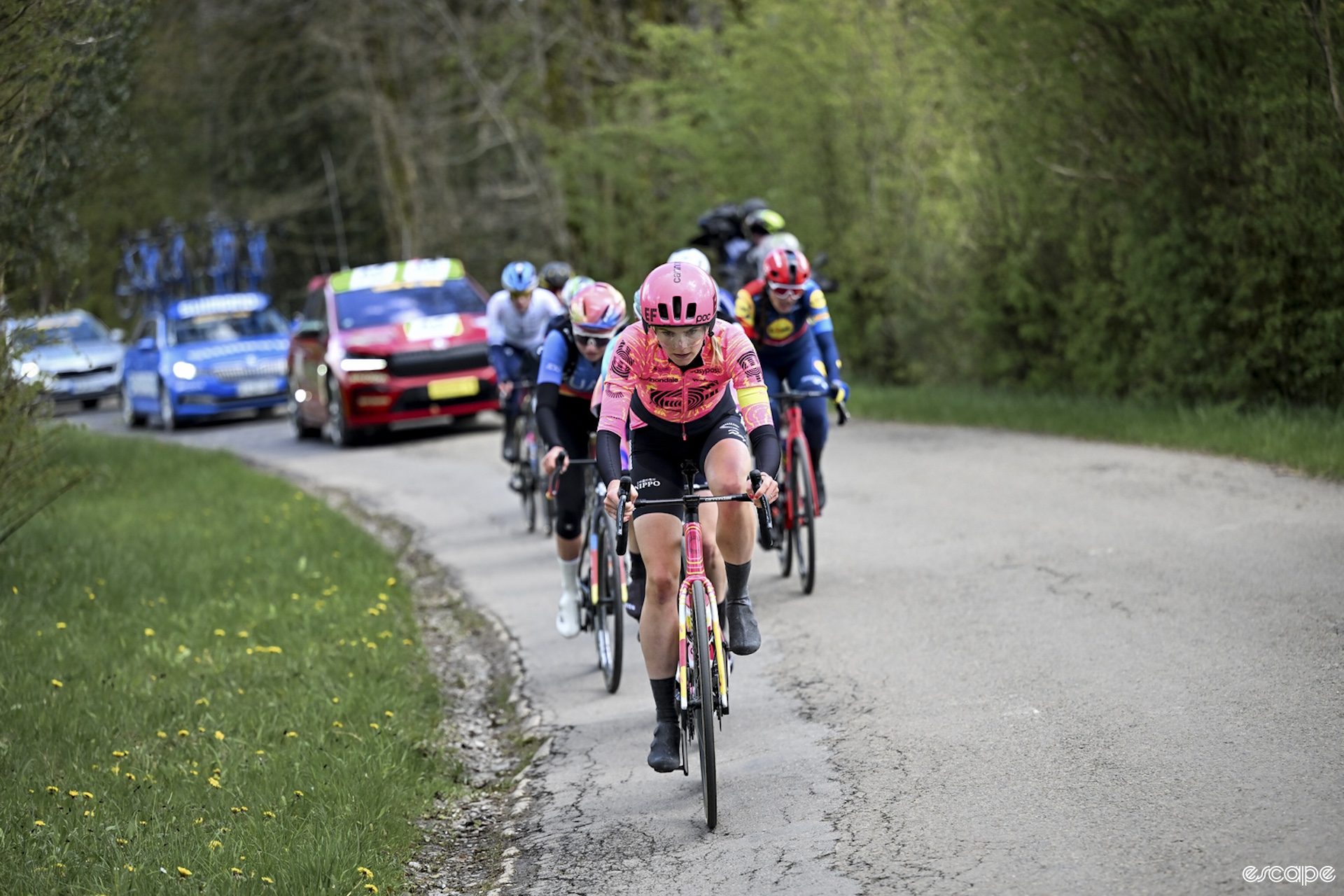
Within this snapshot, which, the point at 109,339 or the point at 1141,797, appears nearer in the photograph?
the point at 1141,797

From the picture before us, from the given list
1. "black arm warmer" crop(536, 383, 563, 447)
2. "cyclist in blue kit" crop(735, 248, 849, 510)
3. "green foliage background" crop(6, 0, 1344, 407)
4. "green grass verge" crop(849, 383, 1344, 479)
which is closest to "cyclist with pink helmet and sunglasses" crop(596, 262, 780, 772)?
"black arm warmer" crop(536, 383, 563, 447)

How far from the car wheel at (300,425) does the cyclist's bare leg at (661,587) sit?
16.7m

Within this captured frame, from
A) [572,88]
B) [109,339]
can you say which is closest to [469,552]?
[572,88]

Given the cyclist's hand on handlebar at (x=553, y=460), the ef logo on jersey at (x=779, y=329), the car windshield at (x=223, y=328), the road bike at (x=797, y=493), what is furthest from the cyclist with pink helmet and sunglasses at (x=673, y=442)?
the car windshield at (x=223, y=328)

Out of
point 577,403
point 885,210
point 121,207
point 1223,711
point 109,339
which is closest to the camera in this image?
point 1223,711

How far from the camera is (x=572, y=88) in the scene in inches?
1215

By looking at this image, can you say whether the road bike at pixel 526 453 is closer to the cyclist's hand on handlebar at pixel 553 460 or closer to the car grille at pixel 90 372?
the cyclist's hand on handlebar at pixel 553 460

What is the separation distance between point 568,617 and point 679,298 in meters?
3.27

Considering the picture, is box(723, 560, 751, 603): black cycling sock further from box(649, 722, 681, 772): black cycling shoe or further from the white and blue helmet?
the white and blue helmet

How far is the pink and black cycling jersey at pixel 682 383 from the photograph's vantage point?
6.07 meters

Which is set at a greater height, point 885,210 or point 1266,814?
point 885,210

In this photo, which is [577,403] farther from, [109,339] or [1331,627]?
[109,339]

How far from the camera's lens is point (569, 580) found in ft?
28.6

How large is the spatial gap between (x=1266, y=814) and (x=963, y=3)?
39.6 ft
